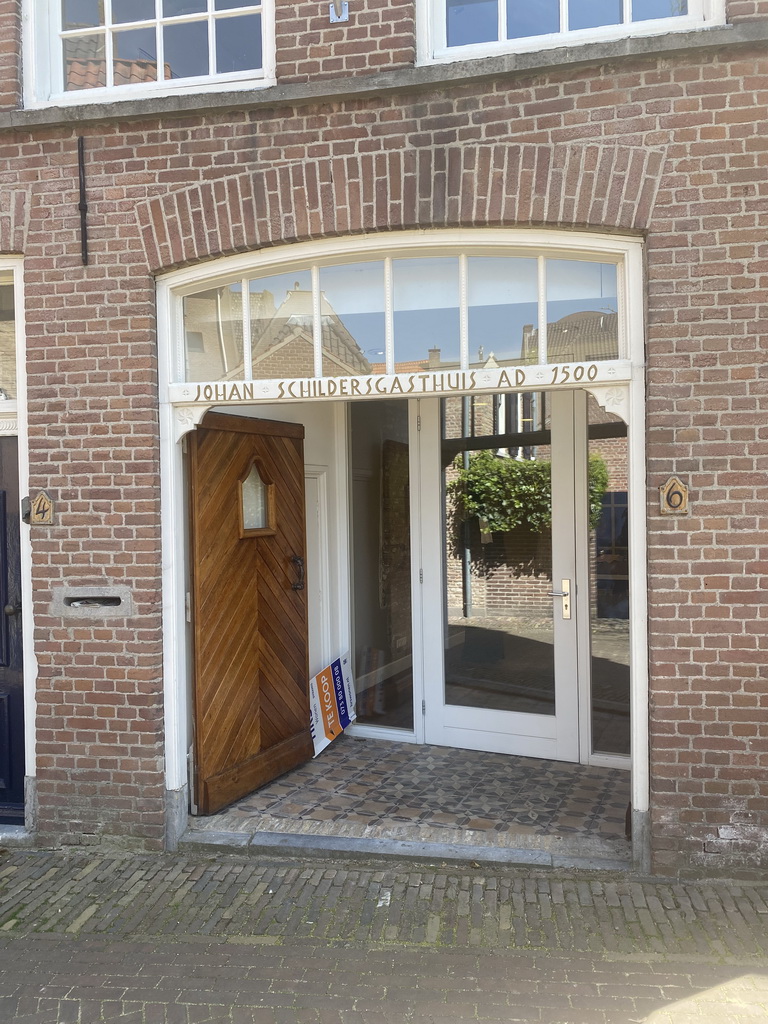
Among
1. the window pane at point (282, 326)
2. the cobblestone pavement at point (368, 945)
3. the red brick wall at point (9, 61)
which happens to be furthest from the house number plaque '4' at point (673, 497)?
the red brick wall at point (9, 61)

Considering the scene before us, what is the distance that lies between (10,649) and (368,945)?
2893 millimetres

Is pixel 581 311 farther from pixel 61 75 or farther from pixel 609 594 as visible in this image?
pixel 61 75

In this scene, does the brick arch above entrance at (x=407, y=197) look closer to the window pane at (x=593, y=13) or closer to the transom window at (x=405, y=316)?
the transom window at (x=405, y=316)

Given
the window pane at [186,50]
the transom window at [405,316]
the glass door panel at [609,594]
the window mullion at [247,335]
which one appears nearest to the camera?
the transom window at [405,316]

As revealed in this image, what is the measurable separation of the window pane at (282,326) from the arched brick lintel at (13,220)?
136cm

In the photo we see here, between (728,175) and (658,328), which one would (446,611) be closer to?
(658,328)

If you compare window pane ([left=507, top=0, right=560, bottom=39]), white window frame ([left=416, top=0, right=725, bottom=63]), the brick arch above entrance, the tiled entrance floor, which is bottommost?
the tiled entrance floor

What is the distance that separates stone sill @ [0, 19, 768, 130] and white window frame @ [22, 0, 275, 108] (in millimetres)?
163

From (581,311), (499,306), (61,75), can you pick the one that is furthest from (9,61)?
(581,311)

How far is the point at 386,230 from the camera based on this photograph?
4.61 meters

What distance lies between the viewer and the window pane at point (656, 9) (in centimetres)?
441

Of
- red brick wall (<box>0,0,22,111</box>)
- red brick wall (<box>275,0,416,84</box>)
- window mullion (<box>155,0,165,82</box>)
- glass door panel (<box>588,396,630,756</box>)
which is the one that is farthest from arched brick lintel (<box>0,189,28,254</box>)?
glass door panel (<box>588,396,630,756</box>)

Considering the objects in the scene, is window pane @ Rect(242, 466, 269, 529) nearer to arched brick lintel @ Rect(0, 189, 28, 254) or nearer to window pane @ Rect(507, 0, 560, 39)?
arched brick lintel @ Rect(0, 189, 28, 254)

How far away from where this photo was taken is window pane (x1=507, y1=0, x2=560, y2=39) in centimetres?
461
